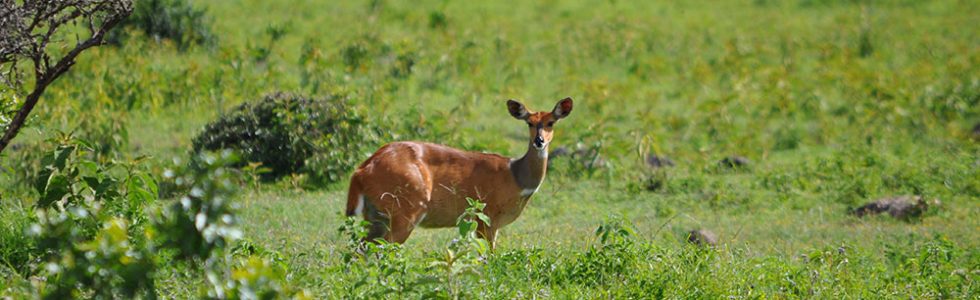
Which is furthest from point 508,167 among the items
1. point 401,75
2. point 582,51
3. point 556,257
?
point 582,51

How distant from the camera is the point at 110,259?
5785mm

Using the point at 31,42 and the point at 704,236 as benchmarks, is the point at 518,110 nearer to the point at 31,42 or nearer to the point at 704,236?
the point at 704,236

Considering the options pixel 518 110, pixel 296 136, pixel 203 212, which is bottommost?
pixel 296 136

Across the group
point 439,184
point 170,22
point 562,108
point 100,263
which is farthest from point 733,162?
point 100,263

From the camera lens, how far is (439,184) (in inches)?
360

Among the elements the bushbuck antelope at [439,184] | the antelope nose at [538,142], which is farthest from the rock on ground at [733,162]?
the antelope nose at [538,142]

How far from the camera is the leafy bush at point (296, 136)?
40.4 ft

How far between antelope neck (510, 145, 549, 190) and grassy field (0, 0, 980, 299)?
1.48 ft

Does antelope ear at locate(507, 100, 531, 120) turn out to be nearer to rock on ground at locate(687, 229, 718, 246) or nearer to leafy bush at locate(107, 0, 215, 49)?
rock on ground at locate(687, 229, 718, 246)

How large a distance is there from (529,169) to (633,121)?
22.5 ft

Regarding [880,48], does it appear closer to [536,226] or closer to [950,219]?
[950,219]

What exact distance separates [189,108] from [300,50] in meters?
3.28

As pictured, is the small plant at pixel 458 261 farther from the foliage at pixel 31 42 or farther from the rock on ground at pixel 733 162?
the rock on ground at pixel 733 162

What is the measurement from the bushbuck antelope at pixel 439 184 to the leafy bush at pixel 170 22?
338 inches
